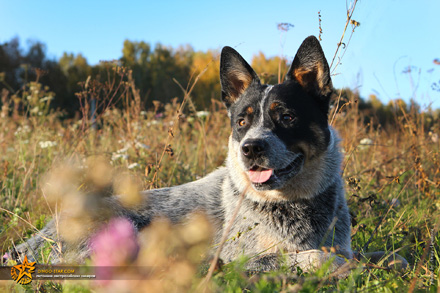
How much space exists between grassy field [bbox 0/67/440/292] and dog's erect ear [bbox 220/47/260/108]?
0.45m

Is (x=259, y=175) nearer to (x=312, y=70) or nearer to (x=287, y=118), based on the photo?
(x=287, y=118)

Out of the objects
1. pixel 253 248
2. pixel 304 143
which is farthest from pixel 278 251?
pixel 304 143

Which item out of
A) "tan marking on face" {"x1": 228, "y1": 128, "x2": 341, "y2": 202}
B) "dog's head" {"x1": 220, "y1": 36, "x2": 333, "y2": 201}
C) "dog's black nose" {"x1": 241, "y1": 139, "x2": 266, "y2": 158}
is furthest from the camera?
"tan marking on face" {"x1": 228, "y1": 128, "x2": 341, "y2": 202}

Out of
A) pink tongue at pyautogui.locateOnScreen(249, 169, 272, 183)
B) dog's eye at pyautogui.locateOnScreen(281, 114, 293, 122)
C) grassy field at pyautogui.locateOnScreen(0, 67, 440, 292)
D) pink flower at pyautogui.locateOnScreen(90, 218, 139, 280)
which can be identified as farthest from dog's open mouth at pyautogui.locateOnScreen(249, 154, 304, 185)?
pink flower at pyautogui.locateOnScreen(90, 218, 139, 280)

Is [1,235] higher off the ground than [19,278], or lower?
lower

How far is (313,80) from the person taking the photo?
3.21 m

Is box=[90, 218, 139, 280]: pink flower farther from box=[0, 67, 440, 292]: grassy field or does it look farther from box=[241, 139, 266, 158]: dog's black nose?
box=[241, 139, 266, 158]: dog's black nose

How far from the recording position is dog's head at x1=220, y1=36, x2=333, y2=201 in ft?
9.30

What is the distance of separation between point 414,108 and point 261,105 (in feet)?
12.0

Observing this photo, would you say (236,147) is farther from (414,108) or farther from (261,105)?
(414,108)

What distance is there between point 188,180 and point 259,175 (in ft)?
7.11

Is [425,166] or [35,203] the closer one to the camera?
[35,203]

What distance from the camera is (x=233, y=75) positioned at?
11.2ft

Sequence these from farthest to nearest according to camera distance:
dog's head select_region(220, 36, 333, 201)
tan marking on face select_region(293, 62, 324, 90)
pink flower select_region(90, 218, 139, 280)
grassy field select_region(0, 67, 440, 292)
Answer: tan marking on face select_region(293, 62, 324, 90) < dog's head select_region(220, 36, 333, 201) < grassy field select_region(0, 67, 440, 292) < pink flower select_region(90, 218, 139, 280)
